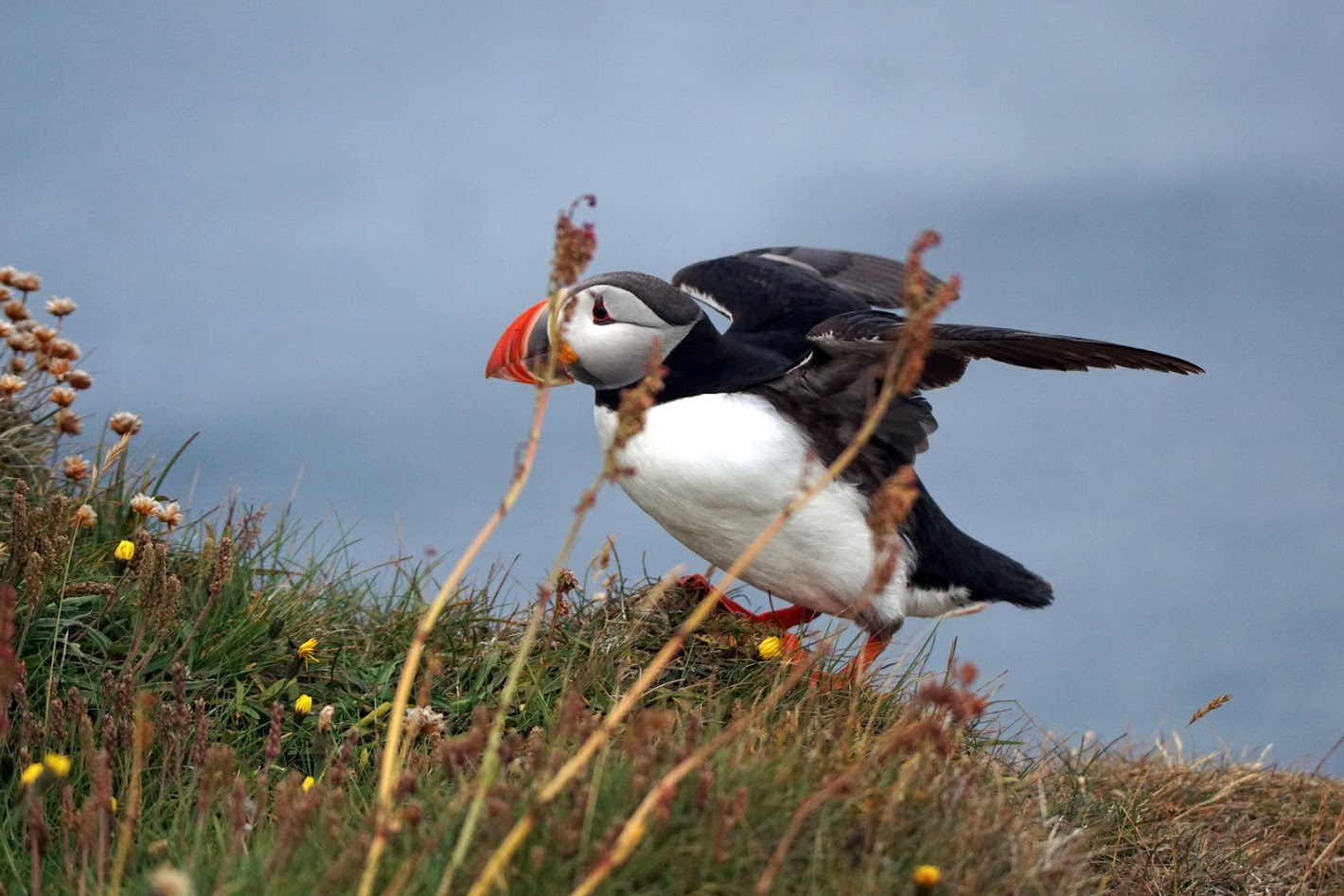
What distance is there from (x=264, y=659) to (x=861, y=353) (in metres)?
2.57

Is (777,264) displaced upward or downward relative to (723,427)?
upward

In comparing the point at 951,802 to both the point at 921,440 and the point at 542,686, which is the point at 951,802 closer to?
the point at 542,686

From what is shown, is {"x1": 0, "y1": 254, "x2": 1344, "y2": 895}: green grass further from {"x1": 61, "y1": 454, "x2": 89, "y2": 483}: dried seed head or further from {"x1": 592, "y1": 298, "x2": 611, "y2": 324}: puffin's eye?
{"x1": 592, "y1": 298, "x2": 611, "y2": 324}: puffin's eye

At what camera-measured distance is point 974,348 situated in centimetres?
510

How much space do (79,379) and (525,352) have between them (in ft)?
7.68

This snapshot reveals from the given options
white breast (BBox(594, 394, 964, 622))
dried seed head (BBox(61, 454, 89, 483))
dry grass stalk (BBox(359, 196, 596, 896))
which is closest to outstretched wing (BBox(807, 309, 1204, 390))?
white breast (BBox(594, 394, 964, 622))

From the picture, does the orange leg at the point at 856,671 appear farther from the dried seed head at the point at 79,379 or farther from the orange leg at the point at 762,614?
the dried seed head at the point at 79,379

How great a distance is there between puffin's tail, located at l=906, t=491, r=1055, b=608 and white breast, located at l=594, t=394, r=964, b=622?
0.15 metres

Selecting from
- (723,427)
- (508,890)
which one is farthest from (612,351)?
(508,890)

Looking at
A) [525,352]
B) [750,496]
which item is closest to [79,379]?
[525,352]

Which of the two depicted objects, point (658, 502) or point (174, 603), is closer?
A: point (174, 603)

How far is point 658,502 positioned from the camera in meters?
5.62

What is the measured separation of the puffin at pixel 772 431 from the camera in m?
5.36

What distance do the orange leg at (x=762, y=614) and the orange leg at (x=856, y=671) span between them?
1.07 feet
